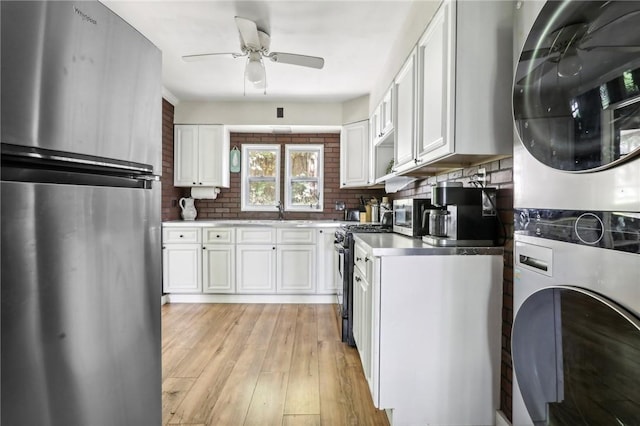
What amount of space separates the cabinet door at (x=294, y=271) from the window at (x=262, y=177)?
0.97m

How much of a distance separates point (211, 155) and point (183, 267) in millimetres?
1468

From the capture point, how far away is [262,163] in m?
4.54

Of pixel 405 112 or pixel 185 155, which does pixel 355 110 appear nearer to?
pixel 405 112

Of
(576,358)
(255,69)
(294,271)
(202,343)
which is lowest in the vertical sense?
(202,343)

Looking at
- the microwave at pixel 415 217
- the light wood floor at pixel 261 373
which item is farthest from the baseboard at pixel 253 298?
the microwave at pixel 415 217

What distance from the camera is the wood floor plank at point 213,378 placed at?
1704 mm

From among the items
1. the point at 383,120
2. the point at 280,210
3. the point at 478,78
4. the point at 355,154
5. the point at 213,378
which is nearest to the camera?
the point at 478,78

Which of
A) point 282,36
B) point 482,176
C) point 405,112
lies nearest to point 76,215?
point 482,176

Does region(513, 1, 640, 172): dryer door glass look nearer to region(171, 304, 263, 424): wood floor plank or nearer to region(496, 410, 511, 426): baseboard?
region(496, 410, 511, 426): baseboard

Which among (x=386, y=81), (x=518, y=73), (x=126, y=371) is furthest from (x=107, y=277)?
(x=386, y=81)

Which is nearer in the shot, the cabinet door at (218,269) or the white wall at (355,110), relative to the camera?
the cabinet door at (218,269)

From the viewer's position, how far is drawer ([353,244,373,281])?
179cm

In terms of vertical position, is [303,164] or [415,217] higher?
[303,164]

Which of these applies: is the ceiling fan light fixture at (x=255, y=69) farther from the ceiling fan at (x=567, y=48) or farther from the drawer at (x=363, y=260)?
the ceiling fan at (x=567, y=48)
